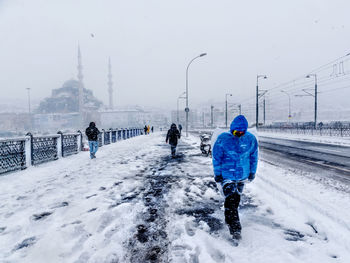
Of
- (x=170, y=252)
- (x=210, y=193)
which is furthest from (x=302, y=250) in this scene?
(x=210, y=193)

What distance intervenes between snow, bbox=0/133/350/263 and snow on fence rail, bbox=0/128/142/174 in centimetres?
129

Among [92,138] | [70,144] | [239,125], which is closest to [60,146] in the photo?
[70,144]

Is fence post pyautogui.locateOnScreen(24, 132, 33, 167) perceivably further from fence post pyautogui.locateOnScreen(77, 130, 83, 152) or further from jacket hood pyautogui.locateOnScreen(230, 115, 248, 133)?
jacket hood pyautogui.locateOnScreen(230, 115, 248, 133)

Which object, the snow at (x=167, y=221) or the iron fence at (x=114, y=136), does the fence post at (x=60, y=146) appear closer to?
the snow at (x=167, y=221)

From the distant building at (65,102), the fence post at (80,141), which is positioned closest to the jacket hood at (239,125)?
the fence post at (80,141)

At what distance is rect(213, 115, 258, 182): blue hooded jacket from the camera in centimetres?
294

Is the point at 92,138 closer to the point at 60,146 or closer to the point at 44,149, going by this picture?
the point at 60,146

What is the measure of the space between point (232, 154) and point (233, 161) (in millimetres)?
102

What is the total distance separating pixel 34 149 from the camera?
27.5ft

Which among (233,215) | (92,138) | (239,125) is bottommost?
(233,215)

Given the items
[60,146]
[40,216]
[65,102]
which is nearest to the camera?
[40,216]

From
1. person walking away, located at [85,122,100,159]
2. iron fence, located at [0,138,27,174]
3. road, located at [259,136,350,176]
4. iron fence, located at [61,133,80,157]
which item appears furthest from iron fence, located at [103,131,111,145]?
road, located at [259,136,350,176]

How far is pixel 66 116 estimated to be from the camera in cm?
15425

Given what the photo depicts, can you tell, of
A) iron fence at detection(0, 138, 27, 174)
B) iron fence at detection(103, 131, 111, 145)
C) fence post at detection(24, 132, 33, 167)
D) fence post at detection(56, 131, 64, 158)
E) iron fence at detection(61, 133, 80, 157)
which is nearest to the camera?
iron fence at detection(0, 138, 27, 174)
